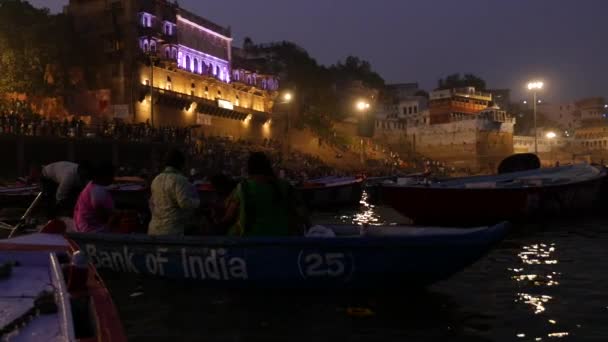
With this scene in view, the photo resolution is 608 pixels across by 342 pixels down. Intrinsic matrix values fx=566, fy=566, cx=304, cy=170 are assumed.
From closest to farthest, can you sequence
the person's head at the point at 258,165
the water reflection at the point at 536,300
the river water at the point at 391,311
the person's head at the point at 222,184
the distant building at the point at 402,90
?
the river water at the point at 391,311
the water reflection at the point at 536,300
the person's head at the point at 258,165
the person's head at the point at 222,184
the distant building at the point at 402,90

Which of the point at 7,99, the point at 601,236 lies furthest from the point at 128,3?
the point at 601,236

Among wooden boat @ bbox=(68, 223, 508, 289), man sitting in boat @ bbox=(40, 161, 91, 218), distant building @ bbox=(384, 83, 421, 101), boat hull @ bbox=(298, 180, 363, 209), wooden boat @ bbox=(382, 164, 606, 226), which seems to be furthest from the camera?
distant building @ bbox=(384, 83, 421, 101)

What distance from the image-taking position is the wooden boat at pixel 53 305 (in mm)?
2990

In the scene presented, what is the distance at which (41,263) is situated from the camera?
15.3 feet

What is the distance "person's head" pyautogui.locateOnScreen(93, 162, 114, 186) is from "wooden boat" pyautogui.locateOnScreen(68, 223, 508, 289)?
1217mm

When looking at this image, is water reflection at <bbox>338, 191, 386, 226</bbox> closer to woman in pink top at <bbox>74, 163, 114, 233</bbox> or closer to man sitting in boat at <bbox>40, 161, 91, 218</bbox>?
man sitting in boat at <bbox>40, 161, 91, 218</bbox>

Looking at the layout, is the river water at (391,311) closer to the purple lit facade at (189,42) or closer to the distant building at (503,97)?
the purple lit facade at (189,42)

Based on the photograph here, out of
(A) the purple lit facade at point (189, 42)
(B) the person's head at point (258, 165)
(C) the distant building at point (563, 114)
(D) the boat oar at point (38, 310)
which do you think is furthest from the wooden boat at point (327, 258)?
(C) the distant building at point (563, 114)

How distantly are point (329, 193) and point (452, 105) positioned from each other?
66.0 metres

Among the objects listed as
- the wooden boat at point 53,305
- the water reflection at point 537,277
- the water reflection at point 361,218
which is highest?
the wooden boat at point 53,305

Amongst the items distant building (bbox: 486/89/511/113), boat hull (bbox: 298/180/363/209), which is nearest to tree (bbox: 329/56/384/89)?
distant building (bbox: 486/89/511/113)

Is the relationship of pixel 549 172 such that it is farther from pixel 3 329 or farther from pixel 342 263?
pixel 3 329

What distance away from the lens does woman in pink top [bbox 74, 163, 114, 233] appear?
788cm

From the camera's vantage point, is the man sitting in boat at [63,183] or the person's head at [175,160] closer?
the person's head at [175,160]
